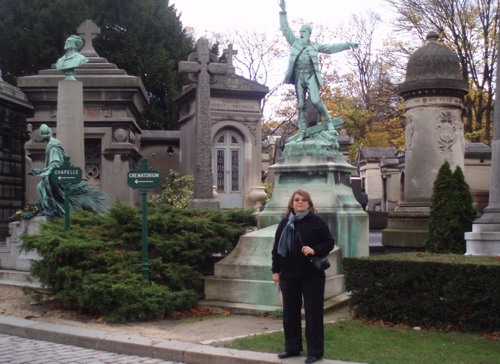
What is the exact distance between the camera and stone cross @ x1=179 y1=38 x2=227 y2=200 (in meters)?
17.9

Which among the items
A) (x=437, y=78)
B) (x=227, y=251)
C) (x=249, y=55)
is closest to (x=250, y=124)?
(x=437, y=78)

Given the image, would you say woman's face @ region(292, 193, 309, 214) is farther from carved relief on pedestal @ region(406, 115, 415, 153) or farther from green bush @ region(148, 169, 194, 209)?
green bush @ region(148, 169, 194, 209)

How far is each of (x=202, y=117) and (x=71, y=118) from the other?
208 inches

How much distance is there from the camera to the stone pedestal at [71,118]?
1356 cm

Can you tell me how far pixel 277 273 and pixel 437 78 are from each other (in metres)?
9.97

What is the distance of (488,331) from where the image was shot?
7.28 m

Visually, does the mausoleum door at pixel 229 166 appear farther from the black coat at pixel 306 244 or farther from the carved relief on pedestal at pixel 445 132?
the black coat at pixel 306 244

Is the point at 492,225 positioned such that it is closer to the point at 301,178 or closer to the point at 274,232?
the point at 301,178

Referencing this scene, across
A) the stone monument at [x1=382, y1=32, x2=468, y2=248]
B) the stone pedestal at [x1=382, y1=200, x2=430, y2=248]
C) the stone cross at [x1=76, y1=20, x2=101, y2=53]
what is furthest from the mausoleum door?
the stone pedestal at [x1=382, y1=200, x2=430, y2=248]

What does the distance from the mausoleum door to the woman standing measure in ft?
54.9

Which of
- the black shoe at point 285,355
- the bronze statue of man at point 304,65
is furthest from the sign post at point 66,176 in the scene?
the black shoe at point 285,355

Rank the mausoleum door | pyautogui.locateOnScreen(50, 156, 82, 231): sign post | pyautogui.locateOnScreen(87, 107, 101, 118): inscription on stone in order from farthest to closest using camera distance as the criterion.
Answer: the mausoleum door < pyautogui.locateOnScreen(87, 107, 101, 118): inscription on stone < pyautogui.locateOnScreen(50, 156, 82, 231): sign post

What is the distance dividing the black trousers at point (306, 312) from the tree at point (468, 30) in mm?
27090

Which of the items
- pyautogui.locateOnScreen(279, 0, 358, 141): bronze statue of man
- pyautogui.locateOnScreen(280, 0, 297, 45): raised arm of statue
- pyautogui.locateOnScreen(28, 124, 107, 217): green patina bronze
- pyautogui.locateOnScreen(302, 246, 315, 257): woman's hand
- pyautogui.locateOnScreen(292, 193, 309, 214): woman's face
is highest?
pyautogui.locateOnScreen(280, 0, 297, 45): raised arm of statue
